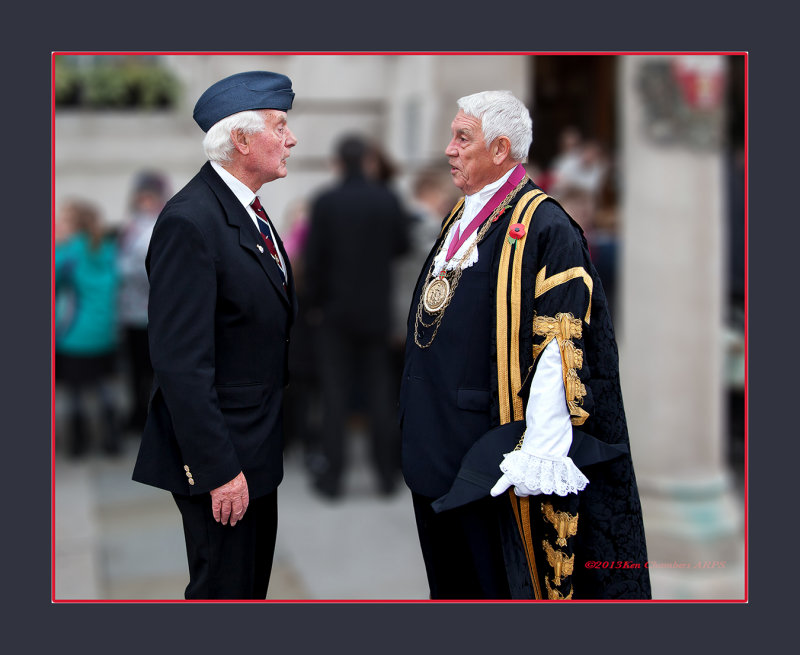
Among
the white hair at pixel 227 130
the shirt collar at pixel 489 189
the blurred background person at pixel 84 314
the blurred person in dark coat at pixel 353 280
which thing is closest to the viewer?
the white hair at pixel 227 130

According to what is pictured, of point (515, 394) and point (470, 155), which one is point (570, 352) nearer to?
point (515, 394)

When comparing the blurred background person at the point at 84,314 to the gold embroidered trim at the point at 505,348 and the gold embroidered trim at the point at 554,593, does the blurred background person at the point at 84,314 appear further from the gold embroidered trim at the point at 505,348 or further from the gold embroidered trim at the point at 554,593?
the gold embroidered trim at the point at 554,593

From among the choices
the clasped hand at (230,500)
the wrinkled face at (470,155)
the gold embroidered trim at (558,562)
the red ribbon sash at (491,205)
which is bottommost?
the gold embroidered trim at (558,562)

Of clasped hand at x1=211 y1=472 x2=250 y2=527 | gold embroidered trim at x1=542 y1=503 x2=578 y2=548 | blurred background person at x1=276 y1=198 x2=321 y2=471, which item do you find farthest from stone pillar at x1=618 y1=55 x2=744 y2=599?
clasped hand at x1=211 y1=472 x2=250 y2=527

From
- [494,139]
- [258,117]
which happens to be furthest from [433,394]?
[258,117]

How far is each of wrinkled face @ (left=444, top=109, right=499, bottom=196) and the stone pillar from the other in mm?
2515

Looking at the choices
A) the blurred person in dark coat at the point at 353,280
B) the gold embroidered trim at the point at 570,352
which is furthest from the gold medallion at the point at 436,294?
the blurred person in dark coat at the point at 353,280

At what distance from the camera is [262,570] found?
113 inches

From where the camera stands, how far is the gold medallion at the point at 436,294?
8.90 feet

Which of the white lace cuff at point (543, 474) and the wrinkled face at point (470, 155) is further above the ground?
the wrinkled face at point (470, 155)

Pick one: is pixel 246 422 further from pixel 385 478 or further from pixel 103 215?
pixel 103 215

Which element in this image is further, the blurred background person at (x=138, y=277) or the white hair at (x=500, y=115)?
the blurred background person at (x=138, y=277)

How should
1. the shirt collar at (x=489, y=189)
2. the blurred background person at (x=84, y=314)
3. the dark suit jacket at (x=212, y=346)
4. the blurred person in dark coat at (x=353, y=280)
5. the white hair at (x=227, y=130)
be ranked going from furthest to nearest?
the blurred background person at (x=84, y=314), the blurred person in dark coat at (x=353, y=280), the shirt collar at (x=489, y=189), the white hair at (x=227, y=130), the dark suit jacket at (x=212, y=346)

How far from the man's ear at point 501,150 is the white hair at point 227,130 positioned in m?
0.61
